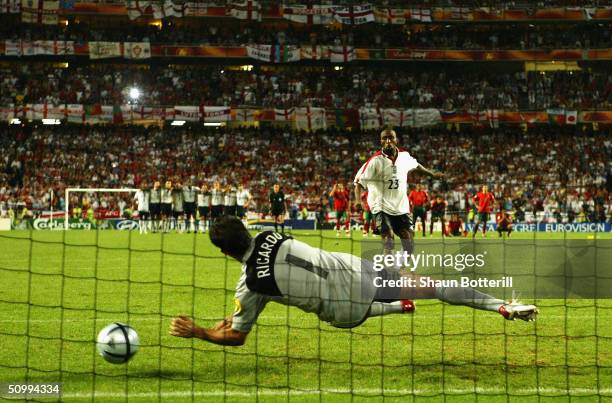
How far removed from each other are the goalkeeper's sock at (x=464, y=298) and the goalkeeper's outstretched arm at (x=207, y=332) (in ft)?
6.09

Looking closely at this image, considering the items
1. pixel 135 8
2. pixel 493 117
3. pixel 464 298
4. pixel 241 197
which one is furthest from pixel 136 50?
pixel 464 298

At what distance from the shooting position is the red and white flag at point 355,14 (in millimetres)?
50406

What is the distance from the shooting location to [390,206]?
1246 centimetres

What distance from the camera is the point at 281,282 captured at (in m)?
5.59

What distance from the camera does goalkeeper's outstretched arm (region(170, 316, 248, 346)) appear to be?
5.60 metres

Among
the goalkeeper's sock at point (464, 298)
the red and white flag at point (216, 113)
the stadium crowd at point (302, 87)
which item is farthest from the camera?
the stadium crowd at point (302, 87)

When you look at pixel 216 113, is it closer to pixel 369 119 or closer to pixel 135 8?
pixel 135 8

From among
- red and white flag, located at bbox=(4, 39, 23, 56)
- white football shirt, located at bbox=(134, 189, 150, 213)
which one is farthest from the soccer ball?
red and white flag, located at bbox=(4, 39, 23, 56)

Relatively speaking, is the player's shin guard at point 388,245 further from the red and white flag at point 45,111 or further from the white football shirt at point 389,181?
the red and white flag at point 45,111

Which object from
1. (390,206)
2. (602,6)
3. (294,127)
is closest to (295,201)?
(294,127)

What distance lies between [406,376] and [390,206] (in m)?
5.97

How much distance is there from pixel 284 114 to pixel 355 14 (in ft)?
27.4

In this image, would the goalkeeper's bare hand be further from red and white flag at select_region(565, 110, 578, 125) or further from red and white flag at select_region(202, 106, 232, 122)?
red and white flag at select_region(565, 110, 578, 125)

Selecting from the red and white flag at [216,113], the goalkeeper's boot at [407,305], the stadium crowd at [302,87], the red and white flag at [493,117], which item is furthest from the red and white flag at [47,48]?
the goalkeeper's boot at [407,305]
